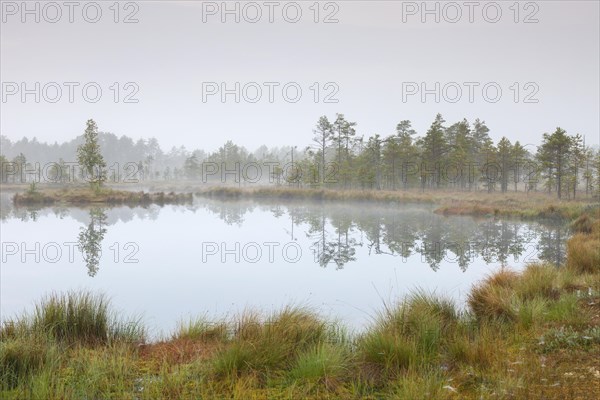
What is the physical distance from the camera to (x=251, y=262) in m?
13.5

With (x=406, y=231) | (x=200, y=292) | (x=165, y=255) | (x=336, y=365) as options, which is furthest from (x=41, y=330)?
(x=406, y=231)

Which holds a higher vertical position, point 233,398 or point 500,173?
point 500,173

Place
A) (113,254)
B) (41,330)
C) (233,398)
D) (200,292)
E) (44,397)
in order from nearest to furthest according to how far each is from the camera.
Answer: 1. (44,397)
2. (233,398)
3. (41,330)
4. (200,292)
5. (113,254)

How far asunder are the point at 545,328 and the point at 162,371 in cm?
497

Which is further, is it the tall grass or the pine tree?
the pine tree

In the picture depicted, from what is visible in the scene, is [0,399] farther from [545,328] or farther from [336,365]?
[545,328]

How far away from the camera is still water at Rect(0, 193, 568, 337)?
29.1 ft

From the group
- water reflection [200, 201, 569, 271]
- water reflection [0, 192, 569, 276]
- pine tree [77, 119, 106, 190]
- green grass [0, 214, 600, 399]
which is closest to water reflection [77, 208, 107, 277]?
water reflection [0, 192, 569, 276]

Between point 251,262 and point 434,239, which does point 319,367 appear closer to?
point 251,262

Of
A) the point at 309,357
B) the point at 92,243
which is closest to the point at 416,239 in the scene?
the point at 92,243

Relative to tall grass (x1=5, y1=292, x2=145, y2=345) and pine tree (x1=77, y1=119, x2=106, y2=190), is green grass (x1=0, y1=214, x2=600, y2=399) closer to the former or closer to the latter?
tall grass (x1=5, y1=292, x2=145, y2=345)

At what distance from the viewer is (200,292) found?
9.70 metres

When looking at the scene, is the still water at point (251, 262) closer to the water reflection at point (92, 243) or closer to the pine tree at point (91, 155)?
the water reflection at point (92, 243)

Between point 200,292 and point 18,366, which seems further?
point 200,292
